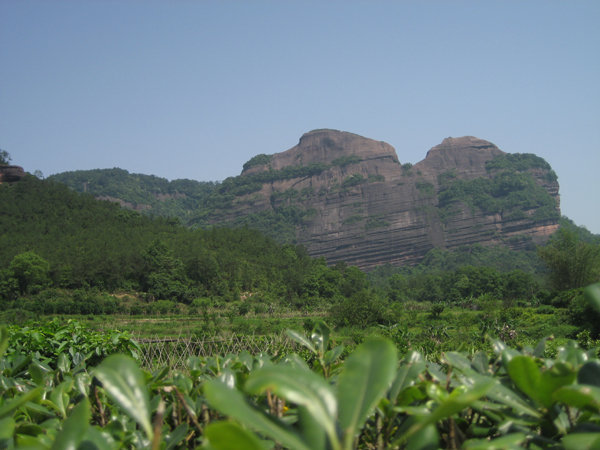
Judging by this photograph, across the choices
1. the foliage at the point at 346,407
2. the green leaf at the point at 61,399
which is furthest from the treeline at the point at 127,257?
the foliage at the point at 346,407

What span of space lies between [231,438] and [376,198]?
81031 millimetres

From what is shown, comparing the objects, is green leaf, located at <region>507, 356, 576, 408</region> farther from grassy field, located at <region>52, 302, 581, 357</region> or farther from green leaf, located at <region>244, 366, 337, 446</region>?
grassy field, located at <region>52, 302, 581, 357</region>

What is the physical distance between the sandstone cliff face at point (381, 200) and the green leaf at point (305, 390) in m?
74.7

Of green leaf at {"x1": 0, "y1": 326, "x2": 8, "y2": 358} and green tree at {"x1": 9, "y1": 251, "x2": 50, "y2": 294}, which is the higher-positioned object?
green leaf at {"x1": 0, "y1": 326, "x2": 8, "y2": 358}

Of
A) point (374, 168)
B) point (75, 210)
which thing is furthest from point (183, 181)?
point (75, 210)

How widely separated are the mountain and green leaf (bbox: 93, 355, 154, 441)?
74.5 meters

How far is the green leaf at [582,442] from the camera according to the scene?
452 millimetres

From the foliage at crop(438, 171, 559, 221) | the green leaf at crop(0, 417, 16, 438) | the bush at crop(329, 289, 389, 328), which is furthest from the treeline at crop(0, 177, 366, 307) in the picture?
the green leaf at crop(0, 417, 16, 438)

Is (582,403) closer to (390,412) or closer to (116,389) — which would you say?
(390,412)

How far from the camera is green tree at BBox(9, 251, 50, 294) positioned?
3428 cm

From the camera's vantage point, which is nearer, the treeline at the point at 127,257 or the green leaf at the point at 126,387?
the green leaf at the point at 126,387

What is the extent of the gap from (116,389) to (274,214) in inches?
3377

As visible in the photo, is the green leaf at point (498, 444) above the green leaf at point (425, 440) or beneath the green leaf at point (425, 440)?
above

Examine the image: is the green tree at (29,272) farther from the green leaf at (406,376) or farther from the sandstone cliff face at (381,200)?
the sandstone cliff face at (381,200)
